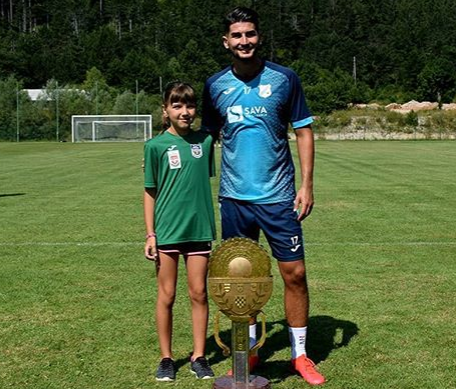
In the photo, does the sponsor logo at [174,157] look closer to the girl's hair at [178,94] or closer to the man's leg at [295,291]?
the girl's hair at [178,94]

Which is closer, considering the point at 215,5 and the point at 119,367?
the point at 119,367

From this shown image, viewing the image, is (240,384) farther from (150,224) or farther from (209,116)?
(209,116)

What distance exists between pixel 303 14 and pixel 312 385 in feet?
460

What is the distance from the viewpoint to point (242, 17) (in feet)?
15.3

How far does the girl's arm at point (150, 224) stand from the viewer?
190 inches

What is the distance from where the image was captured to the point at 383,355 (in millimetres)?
5211

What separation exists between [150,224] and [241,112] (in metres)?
0.86

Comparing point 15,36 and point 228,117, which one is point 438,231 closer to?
point 228,117

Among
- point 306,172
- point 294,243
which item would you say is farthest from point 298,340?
point 306,172

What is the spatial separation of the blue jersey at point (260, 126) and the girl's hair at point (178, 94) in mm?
129

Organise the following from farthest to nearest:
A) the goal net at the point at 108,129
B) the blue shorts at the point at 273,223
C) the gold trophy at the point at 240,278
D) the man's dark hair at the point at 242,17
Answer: the goal net at the point at 108,129 → the blue shorts at the point at 273,223 → the man's dark hair at the point at 242,17 → the gold trophy at the point at 240,278

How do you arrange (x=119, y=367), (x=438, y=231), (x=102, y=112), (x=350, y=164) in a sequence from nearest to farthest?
1. (x=119, y=367)
2. (x=438, y=231)
3. (x=350, y=164)
4. (x=102, y=112)

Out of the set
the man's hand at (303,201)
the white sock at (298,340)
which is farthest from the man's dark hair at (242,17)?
the white sock at (298,340)

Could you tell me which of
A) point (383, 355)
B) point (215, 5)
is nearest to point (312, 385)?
point (383, 355)
